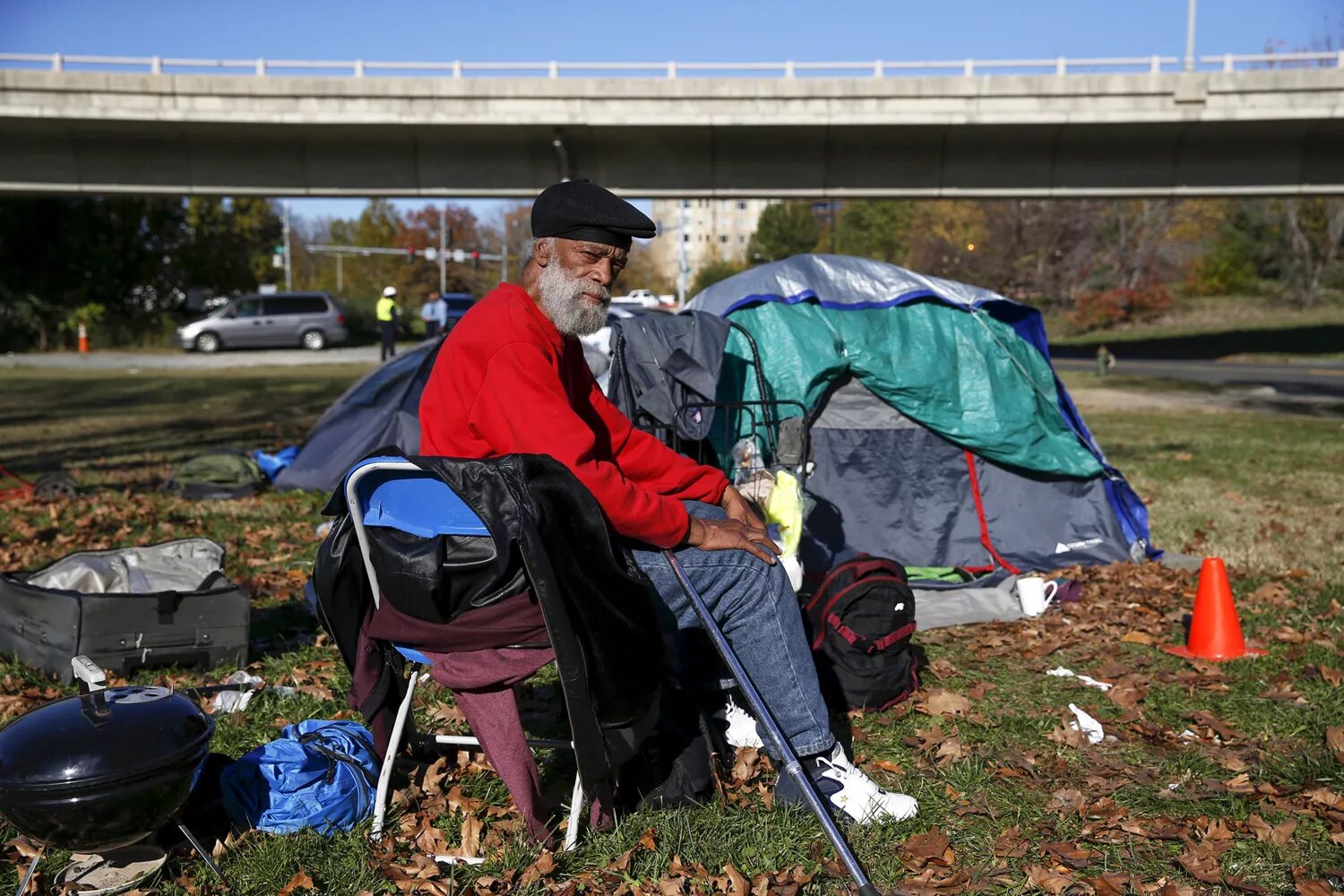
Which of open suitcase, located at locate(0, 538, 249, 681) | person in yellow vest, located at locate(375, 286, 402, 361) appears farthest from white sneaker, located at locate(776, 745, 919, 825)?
person in yellow vest, located at locate(375, 286, 402, 361)

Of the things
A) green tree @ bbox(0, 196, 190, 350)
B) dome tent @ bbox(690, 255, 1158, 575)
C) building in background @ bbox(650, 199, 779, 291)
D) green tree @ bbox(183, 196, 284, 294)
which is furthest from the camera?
building in background @ bbox(650, 199, 779, 291)

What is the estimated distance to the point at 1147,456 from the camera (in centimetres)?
1159

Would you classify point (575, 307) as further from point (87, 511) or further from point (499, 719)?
point (87, 511)

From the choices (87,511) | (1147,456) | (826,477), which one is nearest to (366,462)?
(826,477)

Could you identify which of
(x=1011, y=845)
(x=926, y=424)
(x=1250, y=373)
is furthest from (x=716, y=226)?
(x=1011, y=845)

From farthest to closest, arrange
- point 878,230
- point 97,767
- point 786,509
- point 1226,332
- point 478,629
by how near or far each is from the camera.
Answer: point 878,230, point 1226,332, point 786,509, point 478,629, point 97,767

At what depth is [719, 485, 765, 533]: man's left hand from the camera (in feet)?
12.3

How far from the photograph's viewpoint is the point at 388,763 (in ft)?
10.6

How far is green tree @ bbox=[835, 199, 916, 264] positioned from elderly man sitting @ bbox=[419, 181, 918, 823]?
5075 cm

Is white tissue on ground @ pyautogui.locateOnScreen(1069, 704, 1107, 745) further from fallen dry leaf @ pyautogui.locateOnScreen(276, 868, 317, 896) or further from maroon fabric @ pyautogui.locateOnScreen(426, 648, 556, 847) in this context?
fallen dry leaf @ pyautogui.locateOnScreen(276, 868, 317, 896)

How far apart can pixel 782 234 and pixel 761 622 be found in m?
66.9

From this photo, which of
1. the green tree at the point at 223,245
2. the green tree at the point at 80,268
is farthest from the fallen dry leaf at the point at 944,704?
the green tree at the point at 223,245

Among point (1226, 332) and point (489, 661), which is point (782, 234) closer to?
point (1226, 332)

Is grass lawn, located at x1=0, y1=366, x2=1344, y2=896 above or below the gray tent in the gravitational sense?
below
